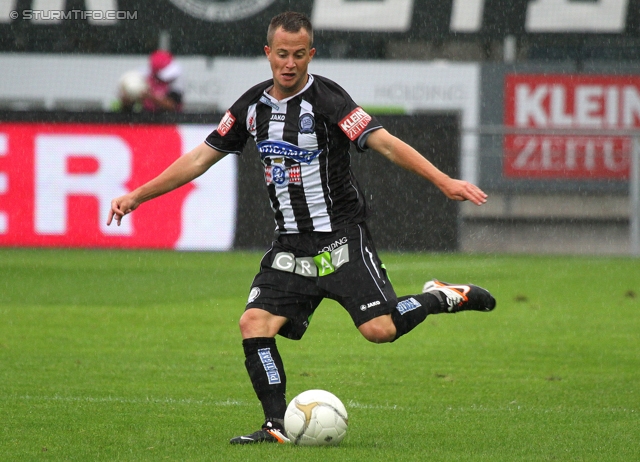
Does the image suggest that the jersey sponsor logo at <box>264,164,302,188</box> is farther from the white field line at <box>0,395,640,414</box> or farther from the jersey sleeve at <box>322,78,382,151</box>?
the white field line at <box>0,395,640,414</box>

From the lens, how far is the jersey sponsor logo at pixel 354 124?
220 inches

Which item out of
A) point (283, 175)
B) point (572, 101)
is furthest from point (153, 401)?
point (572, 101)

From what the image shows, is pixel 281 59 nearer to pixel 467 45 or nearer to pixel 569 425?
pixel 569 425

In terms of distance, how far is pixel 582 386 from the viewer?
729cm

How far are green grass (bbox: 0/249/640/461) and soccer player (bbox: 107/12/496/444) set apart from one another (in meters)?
0.54

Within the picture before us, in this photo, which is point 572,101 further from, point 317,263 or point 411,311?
point 317,263

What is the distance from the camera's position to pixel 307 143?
5.71 m

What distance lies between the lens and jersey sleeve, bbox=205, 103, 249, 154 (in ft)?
19.3

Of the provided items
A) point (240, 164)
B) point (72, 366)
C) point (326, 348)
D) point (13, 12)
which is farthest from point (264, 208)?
point (13, 12)

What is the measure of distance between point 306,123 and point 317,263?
27.1 inches

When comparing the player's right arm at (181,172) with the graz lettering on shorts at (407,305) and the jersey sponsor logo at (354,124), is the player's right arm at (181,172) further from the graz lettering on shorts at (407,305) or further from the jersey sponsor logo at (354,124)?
the graz lettering on shorts at (407,305)

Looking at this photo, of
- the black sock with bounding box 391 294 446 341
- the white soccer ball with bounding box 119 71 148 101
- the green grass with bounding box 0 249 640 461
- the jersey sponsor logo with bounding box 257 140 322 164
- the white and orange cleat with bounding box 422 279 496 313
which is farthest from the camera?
the white soccer ball with bounding box 119 71 148 101

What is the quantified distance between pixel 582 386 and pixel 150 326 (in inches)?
159

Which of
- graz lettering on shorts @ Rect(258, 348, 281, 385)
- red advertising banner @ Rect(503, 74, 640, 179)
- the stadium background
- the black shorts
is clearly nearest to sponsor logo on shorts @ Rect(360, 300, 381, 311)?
the black shorts
